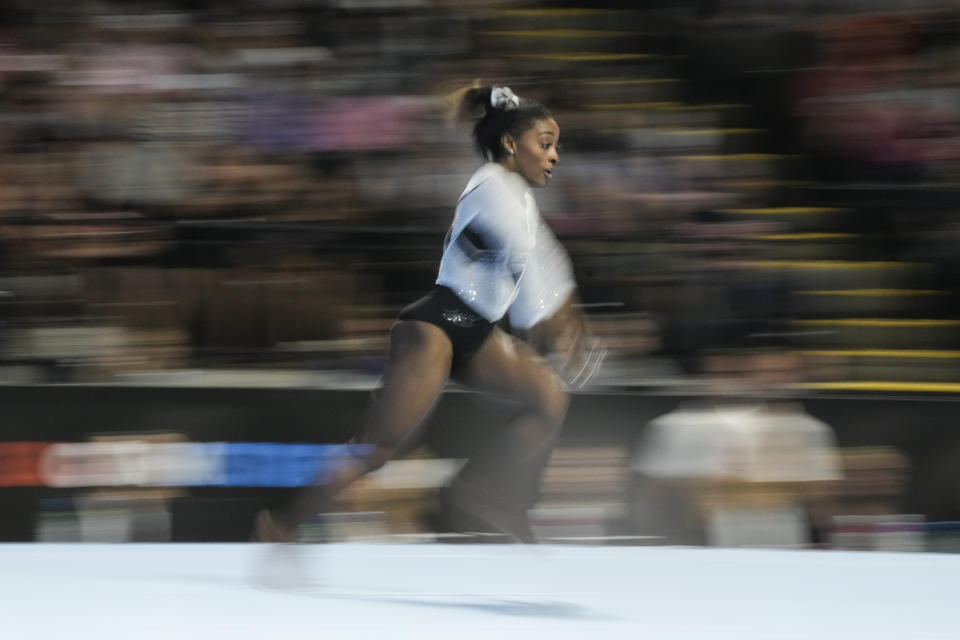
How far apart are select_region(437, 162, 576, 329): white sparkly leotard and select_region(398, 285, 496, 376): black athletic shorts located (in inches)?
0.7

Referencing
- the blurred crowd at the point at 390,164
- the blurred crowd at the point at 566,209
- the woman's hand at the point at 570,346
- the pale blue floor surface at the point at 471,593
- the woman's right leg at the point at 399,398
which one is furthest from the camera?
the blurred crowd at the point at 390,164

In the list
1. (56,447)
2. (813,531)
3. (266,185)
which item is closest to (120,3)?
(266,185)

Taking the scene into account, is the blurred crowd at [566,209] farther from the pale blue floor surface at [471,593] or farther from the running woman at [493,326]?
the running woman at [493,326]

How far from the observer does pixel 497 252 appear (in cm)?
325

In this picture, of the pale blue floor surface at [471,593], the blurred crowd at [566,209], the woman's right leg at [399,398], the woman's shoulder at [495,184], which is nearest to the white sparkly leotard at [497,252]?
the woman's shoulder at [495,184]

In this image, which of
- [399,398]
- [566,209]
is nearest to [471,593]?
[399,398]

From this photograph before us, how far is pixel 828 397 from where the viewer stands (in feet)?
16.9

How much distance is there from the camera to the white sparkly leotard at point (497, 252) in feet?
10.6

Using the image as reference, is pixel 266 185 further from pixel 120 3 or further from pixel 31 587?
pixel 31 587

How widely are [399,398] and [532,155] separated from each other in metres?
0.69

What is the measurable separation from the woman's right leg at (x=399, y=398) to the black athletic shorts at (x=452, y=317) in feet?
0.06

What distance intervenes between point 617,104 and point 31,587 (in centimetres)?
366

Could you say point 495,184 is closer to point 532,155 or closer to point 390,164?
point 532,155

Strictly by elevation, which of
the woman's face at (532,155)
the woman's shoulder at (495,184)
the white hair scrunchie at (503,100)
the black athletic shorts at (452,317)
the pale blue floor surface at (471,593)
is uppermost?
the white hair scrunchie at (503,100)
